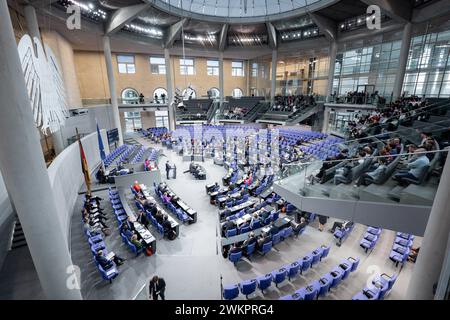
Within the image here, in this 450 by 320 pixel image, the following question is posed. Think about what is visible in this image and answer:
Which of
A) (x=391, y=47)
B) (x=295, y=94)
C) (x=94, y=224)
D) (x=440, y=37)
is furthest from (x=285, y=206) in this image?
(x=295, y=94)

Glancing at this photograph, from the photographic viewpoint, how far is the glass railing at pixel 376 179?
4.88 metres

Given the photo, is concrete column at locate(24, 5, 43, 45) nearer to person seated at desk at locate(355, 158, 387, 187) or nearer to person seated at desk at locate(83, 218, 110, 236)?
person seated at desk at locate(83, 218, 110, 236)

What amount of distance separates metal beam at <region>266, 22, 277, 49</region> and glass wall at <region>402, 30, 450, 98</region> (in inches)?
497

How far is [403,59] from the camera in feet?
53.1

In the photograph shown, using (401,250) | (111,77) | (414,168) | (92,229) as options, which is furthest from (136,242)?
(111,77)

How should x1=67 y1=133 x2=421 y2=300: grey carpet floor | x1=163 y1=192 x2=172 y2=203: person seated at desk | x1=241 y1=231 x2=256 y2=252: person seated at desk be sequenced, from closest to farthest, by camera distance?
x1=67 y1=133 x2=421 y2=300: grey carpet floor < x1=241 y1=231 x2=256 y2=252: person seated at desk < x1=163 y1=192 x2=172 y2=203: person seated at desk

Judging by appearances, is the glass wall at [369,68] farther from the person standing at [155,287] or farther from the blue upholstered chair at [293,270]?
the person standing at [155,287]

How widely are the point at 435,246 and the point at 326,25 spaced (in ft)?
76.1

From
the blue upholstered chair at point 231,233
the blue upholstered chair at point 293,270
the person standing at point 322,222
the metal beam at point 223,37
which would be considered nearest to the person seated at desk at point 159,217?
the blue upholstered chair at point 231,233

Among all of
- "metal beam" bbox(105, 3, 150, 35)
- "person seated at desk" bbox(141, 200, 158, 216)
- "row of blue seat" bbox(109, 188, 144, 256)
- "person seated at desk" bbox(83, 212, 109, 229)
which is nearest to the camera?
"row of blue seat" bbox(109, 188, 144, 256)

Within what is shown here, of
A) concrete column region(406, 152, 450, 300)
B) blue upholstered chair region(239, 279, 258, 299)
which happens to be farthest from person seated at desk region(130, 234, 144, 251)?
concrete column region(406, 152, 450, 300)

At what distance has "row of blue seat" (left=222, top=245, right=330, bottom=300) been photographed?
582 cm

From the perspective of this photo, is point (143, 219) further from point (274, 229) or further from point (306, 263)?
point (306, 263)
